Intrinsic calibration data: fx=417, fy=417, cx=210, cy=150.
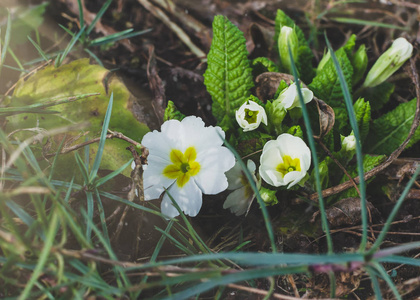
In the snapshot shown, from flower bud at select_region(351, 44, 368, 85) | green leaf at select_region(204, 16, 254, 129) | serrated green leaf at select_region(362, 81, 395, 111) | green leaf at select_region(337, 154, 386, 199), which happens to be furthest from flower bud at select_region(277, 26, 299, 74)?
green leaf at select_region(337, 154, 386, 199)

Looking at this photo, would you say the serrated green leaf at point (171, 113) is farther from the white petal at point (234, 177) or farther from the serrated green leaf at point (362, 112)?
the serrated green leaf at point (362, 112)

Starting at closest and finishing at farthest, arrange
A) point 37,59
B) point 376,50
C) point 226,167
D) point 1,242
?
point 1,242, point 226,167, point 37,59, point 376,50

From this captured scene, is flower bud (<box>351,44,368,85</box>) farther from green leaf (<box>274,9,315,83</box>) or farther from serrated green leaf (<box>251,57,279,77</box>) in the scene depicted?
serrated green leaf (<box>251,57,279,77</box>)

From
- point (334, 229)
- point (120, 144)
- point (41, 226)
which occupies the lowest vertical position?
point (334, 229)

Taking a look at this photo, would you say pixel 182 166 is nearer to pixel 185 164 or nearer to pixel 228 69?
pixel 185 164

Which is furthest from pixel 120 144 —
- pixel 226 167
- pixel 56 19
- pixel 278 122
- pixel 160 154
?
pixel 56 19

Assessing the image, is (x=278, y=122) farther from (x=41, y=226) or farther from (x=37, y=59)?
(x=37, y=59)
